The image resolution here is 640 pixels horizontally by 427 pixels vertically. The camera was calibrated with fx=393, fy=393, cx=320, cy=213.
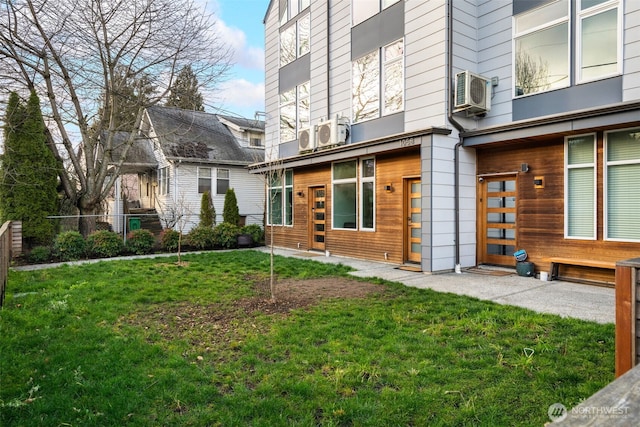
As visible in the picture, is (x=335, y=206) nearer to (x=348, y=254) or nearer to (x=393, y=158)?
(x=348, y=254)

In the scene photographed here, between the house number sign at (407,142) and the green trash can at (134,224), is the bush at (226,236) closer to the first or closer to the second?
the green trash can at (134,224)

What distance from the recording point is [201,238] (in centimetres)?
1249

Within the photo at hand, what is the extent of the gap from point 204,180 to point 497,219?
1325cm

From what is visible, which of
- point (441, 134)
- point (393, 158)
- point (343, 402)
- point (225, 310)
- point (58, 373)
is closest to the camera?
point (343, 402)

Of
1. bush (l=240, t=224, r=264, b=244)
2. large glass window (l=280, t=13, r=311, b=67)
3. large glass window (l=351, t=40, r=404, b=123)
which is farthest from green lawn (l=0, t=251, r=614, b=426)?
large glass window (l=280, t=13, r=311, b=67)

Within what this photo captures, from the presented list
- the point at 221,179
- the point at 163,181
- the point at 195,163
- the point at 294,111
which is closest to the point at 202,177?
the point at 195,163

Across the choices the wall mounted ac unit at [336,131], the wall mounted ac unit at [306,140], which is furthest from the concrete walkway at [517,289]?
the wall mounted ac unit at [306,140]

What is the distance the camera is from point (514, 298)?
561 centimetres

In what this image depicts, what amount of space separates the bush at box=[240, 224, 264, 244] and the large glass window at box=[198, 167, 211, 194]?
16.0 feet

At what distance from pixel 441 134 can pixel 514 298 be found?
3.58m

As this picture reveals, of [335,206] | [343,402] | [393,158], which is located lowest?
[343,402]

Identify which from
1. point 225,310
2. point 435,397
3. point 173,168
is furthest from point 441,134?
point 173,168

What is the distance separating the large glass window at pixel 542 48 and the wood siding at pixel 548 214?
1101 millimetres

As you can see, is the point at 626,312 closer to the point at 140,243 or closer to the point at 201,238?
the point at 140,243
